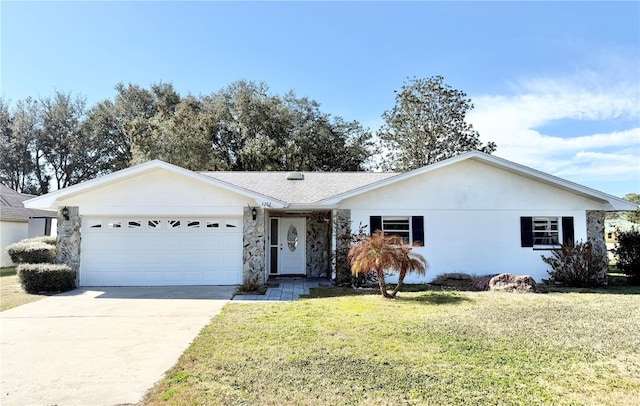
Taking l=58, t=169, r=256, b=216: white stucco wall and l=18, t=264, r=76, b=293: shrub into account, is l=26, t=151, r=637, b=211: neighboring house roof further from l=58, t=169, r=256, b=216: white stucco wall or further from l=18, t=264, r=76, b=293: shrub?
l=18, t=264, r=76, b=293: shrub

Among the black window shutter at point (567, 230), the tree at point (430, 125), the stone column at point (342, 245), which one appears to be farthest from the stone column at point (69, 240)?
the tree at point (430, 125)

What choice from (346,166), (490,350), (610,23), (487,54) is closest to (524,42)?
(487,54)

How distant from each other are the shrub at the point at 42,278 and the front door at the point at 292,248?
6.64m

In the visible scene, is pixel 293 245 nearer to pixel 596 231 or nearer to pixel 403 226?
pixel 403 226

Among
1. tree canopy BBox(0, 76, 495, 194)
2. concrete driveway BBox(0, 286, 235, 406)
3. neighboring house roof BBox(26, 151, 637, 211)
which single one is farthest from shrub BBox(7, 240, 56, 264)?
tree canopy BBox(0, 76, 495, 194)

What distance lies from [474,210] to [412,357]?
854 cm

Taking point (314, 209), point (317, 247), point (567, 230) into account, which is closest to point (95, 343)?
point (314, 209)

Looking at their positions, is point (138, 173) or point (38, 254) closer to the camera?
point (138, 173)

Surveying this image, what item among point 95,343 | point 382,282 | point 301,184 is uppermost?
point 301,184

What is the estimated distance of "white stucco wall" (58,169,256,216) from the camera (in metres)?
12.0

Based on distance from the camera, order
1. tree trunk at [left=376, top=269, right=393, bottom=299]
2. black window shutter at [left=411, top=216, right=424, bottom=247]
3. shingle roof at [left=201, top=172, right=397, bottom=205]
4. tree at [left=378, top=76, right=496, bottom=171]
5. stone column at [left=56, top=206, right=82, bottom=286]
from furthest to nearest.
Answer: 1. tree at [left=378, top=76, right=496, bottom=171]
2. shingle roof at [left=201, top=172, right=397, bottom=205]
3. black window shutter at [left=411, top=216, right=424, bottom=247]
4. stone column at [left=56, top=206, right=82, bottom=286]
5. tree trunk at [left=376, top=269, right=393, bottom=299]

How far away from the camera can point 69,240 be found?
12.1 meters

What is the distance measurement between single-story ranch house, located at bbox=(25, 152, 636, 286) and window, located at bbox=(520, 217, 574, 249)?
0.11 feet

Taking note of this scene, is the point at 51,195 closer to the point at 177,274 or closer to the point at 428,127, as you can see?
the point at 177,274
